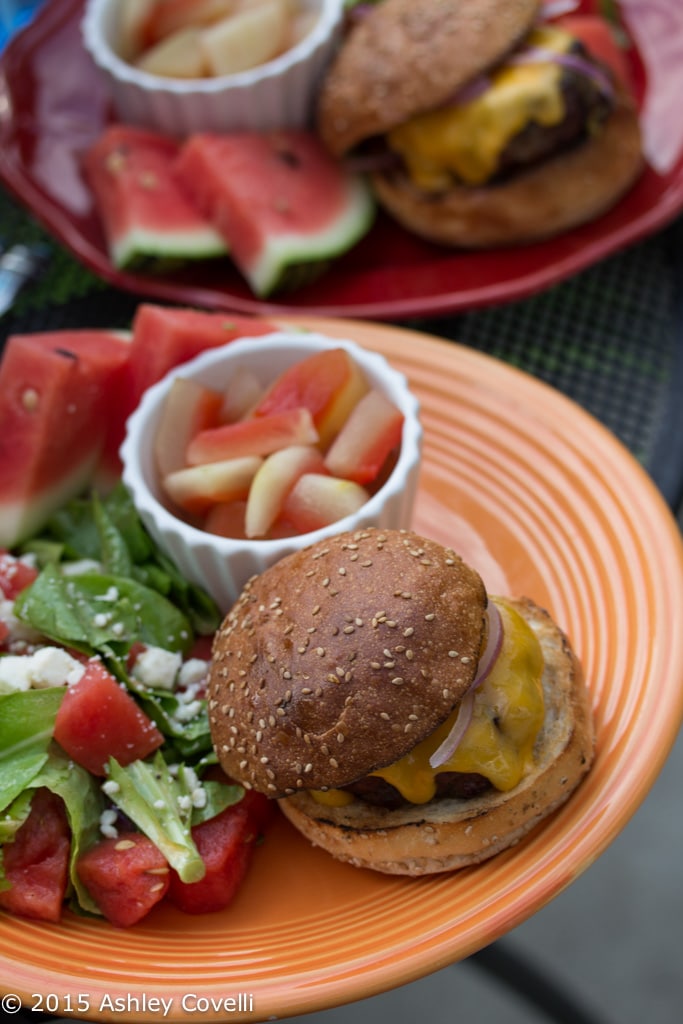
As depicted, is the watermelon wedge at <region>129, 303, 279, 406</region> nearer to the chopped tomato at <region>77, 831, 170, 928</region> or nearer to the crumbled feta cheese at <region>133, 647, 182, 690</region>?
the crumbled feta cheese at <region>133, 647, 182, 690</region>

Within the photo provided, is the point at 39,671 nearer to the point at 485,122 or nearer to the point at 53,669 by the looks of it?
the point at 53,669

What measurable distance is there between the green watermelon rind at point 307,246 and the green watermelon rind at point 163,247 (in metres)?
0.13

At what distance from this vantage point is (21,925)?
1686 millimetres

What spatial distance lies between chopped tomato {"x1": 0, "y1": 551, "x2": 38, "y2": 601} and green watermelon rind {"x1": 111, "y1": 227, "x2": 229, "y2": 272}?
118 centimetres

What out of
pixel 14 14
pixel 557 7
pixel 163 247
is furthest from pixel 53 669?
pixel 14 14

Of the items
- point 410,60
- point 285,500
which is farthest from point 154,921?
point 410,60

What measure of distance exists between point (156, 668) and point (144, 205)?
1.65m

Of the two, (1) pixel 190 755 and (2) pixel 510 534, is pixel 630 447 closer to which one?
(2) pixel 510 534

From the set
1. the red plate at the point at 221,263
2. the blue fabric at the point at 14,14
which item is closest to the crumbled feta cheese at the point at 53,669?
the red plate at the point at 221,263

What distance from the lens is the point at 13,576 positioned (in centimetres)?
210

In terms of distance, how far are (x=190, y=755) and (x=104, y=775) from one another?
0.54 ft

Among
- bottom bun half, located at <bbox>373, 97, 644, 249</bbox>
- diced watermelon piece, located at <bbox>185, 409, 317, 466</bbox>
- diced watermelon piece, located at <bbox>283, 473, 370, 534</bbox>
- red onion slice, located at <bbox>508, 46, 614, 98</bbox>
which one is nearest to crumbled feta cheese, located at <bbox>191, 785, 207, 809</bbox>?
diced watermelon piece, located at <bbox>283, 473, 370, 534</bbox>

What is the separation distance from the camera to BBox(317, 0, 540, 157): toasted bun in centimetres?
289

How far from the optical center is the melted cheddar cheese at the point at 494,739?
Answer: 1.63m
